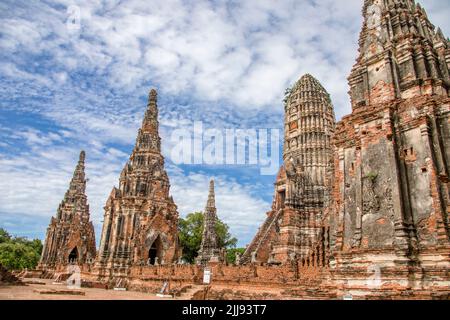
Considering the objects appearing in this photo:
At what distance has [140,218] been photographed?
1303 inches

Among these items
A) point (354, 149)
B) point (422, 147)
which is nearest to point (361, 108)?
point (354, 149)

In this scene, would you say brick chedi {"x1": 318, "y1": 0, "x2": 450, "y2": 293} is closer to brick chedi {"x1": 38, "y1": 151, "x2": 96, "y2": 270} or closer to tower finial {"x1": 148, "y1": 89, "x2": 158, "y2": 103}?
tower finial {"x1": 148, "y1": 89, "x2": 158, "y2": 103}

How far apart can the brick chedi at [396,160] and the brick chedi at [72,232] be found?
34454 millimetres

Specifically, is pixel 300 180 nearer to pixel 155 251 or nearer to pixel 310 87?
pixel 310 87

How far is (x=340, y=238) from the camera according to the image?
40.8ft

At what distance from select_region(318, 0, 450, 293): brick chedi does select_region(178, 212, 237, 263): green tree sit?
3806 cm

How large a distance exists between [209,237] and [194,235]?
18.5 meters

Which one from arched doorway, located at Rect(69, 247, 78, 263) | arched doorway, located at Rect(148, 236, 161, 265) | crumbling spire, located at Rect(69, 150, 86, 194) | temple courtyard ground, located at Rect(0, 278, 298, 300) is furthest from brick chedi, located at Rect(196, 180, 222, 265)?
crumbling spire, located at Rect(69, 150, 86, 194)

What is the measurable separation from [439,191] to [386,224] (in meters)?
1.84

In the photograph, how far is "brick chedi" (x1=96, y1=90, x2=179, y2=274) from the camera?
31.3m

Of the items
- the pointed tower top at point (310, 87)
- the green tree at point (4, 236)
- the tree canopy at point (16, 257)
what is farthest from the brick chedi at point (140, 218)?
the green tree at point (4, 236)

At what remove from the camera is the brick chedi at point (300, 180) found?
28953 millimetres
